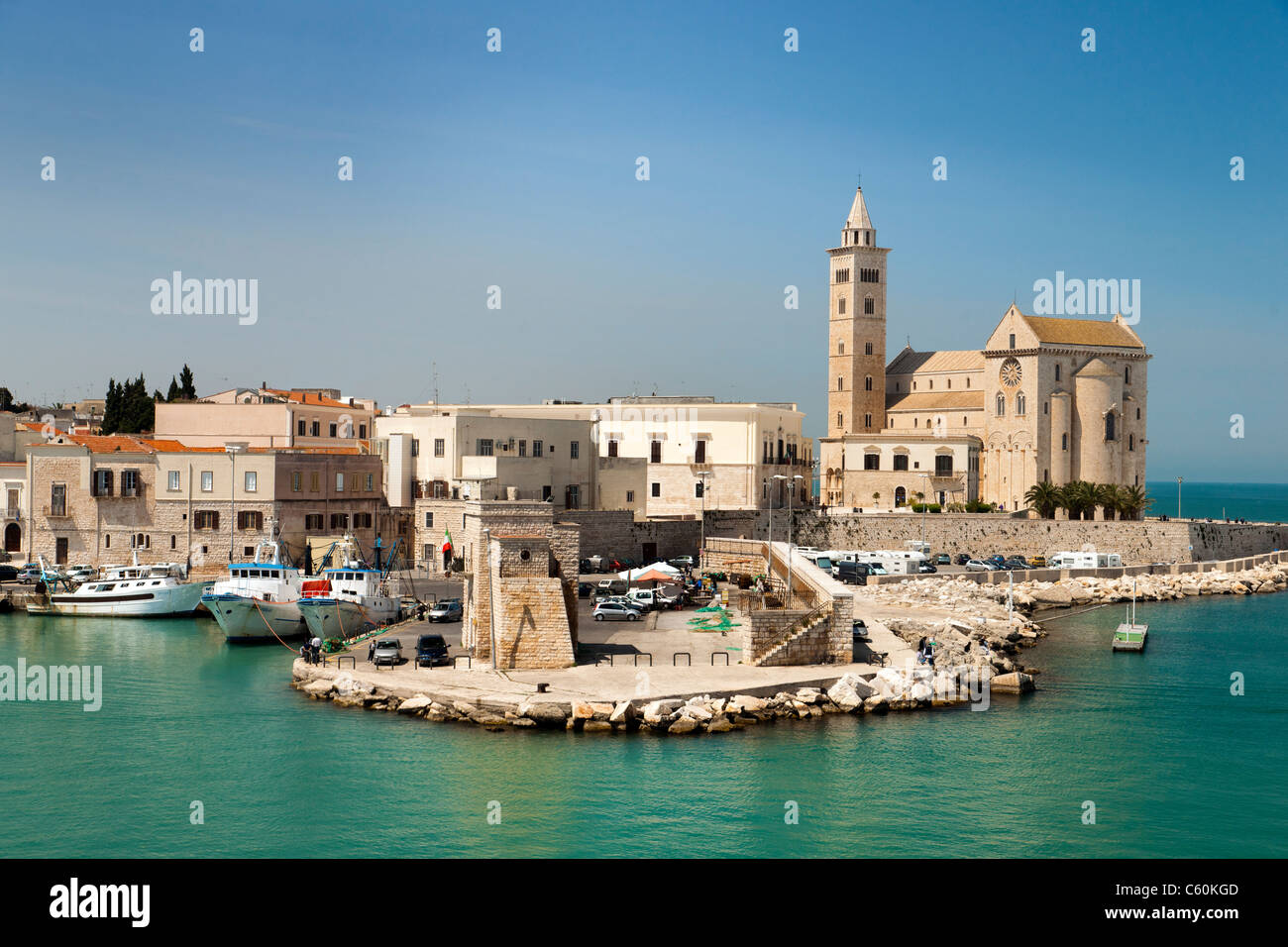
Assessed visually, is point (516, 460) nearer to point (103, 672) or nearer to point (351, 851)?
point (103, 672)

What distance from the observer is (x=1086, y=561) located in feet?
172

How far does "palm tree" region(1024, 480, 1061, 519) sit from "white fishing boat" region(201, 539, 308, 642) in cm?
3920

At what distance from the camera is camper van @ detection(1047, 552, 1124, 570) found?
51900mm

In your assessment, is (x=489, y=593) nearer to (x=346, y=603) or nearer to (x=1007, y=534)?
Answer: (x=346, y=603)

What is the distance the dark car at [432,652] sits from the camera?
25734 mm

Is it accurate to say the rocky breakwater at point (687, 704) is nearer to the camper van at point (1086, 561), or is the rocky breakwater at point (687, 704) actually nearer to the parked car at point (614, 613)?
the parked car at point (614, 613)

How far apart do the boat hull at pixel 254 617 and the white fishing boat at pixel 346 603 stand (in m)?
0.51

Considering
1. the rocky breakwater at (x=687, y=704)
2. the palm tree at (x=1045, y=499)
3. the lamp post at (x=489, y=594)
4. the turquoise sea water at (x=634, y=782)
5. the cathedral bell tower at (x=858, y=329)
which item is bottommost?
the turquoise sea water at (x=634, y=782)

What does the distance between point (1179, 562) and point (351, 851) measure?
4723cm

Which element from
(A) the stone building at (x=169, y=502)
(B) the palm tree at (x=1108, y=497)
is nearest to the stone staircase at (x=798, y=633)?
(A) the stone building at (x=169, y=502)

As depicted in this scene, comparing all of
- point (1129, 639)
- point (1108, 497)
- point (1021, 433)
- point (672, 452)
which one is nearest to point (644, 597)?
point (1129, 639)

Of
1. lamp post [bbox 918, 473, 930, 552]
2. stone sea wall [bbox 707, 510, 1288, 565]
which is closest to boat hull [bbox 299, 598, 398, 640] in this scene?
stone sea wall [bbox 707, 510, 1288, 565]

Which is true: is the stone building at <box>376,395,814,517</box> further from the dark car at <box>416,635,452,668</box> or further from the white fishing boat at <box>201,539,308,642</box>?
the dark car at <box>416,635,452,668</box>

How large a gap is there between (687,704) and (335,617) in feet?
48.5
